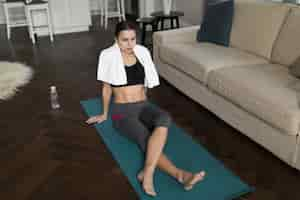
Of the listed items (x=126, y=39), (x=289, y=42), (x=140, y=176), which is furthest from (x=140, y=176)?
(x=289, y=42)

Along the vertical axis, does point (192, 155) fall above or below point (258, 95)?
below

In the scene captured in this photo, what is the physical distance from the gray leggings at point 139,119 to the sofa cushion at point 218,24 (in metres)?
1.39

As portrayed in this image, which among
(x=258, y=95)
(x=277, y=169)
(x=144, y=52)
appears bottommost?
(x=277, y=169)

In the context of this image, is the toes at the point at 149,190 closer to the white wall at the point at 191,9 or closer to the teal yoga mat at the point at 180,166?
the teal yoga mat at the point at 180,166

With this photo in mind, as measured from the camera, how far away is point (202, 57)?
3084 millimetres

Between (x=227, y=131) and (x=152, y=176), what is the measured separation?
95cm

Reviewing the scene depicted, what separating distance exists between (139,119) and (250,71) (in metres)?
1.00

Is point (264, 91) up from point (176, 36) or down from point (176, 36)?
down

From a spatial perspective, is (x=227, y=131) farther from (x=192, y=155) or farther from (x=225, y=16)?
(x=225, y=16)

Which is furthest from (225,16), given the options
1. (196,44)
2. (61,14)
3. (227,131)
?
(61,14)

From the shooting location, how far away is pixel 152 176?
6.83 feet

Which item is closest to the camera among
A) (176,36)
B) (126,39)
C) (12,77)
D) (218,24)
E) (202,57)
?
(126,39)

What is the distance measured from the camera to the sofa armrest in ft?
11.9

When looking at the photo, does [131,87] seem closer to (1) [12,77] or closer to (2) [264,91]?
(2) [264,91]
